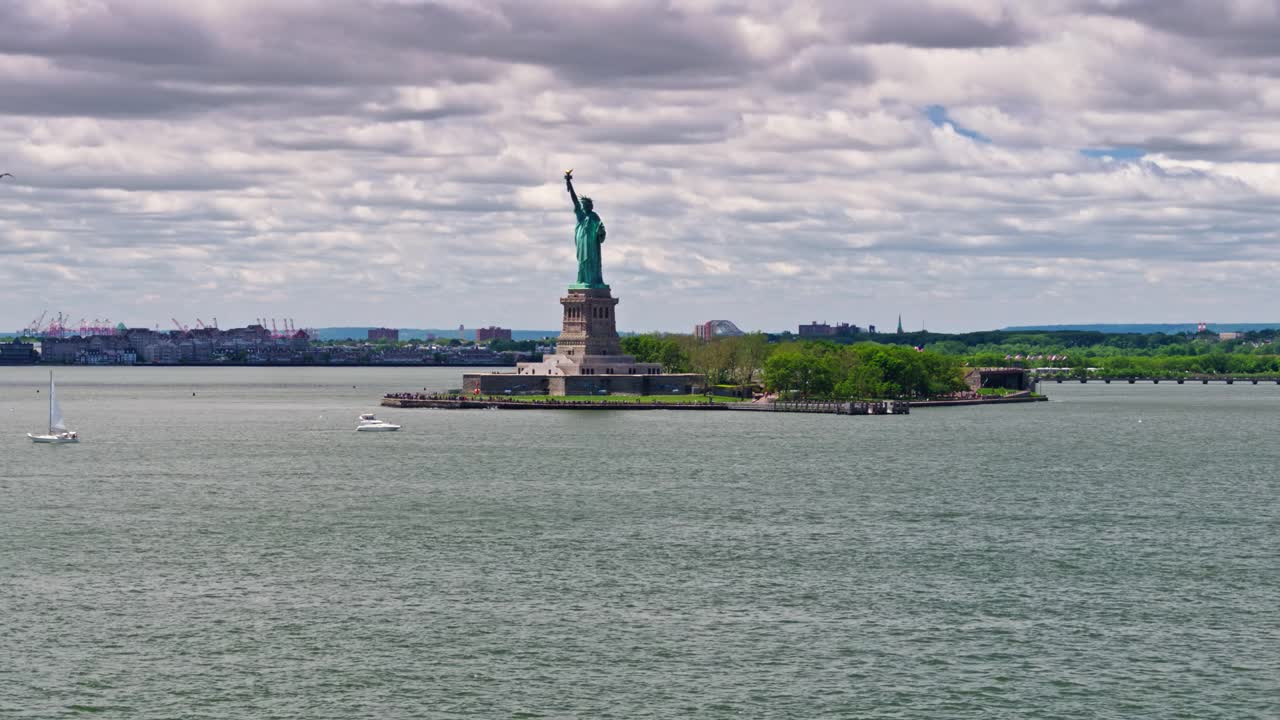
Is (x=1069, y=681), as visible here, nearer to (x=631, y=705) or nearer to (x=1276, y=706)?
(x=1276, y=706)

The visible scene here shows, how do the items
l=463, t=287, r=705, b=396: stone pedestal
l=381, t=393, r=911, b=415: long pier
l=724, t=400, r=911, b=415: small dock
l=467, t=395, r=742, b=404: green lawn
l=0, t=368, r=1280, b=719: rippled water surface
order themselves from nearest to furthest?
l=0, t=368, r=1280, b=719: rippled water surface, l=381, t=393, r=911, b=415: long pier, l=467, t=395, r=742, b=404: green lawn, l=724, t=400, r=911, b=415: small dock, l=463, t=287, r=705, b=396: stone pedestal

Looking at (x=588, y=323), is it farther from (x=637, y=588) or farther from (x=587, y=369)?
(x=637, y=588)

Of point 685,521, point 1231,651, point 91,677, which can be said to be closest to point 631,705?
point 91,677

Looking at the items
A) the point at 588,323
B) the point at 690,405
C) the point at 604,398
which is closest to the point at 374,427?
the point at 604,398

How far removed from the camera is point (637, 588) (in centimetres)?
6094

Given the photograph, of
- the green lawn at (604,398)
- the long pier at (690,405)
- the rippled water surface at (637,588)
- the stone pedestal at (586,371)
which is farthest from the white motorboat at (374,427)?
the stone pedestal at (586,371)

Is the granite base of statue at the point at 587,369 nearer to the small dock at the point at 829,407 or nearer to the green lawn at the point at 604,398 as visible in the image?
the green lawn at the point at 604,398

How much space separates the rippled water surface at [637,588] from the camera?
46.5 metres

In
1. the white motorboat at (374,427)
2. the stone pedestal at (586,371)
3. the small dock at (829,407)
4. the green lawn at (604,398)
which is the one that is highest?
the stone pedestal at (586,371)

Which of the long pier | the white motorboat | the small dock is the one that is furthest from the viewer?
the small dock

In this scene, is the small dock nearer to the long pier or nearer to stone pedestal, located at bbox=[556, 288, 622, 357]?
the long pier

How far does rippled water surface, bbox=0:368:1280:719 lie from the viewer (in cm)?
4647

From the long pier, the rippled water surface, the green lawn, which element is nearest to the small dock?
the long pier

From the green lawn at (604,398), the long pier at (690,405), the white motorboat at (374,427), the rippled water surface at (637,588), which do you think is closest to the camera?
the rippled water surface at (637,588)
